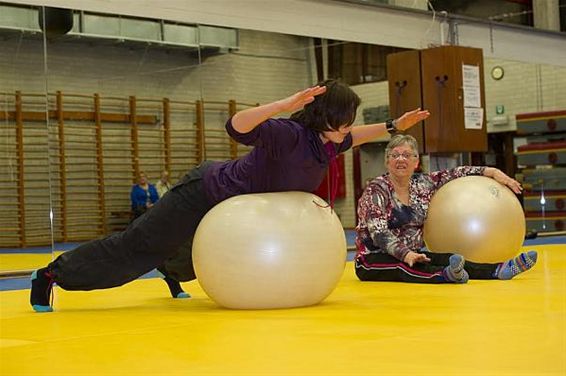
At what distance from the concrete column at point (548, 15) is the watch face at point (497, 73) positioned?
1.04m

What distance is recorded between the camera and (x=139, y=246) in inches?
146

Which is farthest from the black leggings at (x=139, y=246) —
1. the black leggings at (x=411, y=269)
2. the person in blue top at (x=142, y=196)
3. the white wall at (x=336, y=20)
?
the person in blue top at (x=142, y=196)

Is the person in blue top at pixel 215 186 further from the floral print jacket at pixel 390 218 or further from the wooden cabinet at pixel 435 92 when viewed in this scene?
the wooden cabinet at pixel 435 92

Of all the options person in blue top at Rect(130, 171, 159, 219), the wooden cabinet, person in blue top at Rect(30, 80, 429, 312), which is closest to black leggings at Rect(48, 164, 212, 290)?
person in blue top at Rect(30, 80, 429, 312)

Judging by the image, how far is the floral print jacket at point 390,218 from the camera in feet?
14.9

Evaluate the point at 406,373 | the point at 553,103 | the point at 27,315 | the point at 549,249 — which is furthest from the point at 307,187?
the point at 553,103

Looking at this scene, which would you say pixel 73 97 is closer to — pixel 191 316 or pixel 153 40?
pixel 153 40

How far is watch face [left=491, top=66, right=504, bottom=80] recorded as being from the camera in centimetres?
1442

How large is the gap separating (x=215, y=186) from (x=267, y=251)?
0.44 m

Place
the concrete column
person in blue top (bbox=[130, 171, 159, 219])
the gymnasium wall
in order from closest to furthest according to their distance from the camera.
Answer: the gymnasium wall → person in blue top (bbox=[130, 171, 159, 219]) → the concrete column

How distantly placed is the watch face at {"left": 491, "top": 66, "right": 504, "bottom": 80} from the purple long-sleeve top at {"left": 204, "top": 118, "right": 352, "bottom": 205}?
11190mm

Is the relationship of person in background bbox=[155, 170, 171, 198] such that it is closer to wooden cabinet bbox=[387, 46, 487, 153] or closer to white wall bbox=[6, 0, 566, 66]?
white wall bbox=[6, 0, 566, 66]

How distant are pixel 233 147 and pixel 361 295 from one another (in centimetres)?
744

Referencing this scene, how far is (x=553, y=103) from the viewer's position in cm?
1368
